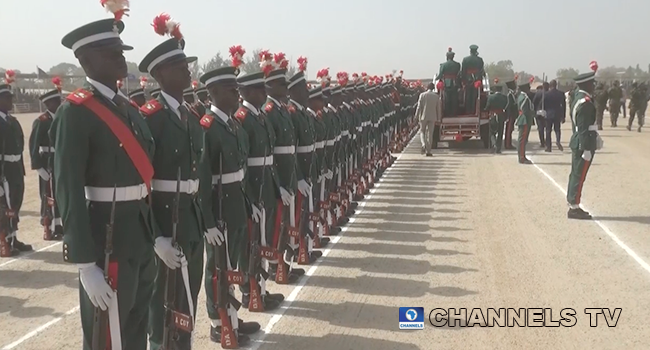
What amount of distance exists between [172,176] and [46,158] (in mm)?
5448

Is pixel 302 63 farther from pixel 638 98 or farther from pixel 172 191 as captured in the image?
pixel 638 98

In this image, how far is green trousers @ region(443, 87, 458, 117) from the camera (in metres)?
20.8

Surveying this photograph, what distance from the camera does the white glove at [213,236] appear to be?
4.93 meters

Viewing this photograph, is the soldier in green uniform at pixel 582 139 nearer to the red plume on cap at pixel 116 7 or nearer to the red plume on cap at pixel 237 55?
the red plume on cap at pixel 237 55

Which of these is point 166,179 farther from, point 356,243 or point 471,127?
point 471,127

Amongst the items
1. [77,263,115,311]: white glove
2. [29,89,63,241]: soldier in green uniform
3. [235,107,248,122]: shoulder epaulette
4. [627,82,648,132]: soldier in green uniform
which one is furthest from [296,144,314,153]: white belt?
[627,82,648,132]: soldier in green uniform

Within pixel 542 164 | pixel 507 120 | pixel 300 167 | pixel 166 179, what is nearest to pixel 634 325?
pixel 300 167

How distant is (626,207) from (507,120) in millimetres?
9692

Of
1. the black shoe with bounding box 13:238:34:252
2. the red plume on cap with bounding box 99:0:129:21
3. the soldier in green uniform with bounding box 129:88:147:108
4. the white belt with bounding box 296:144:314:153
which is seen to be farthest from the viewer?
the soldier in green uniform with bounding box 129:88:147:108

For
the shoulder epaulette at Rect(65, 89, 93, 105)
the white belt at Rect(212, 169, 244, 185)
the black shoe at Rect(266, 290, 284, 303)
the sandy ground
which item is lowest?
the sandy ground

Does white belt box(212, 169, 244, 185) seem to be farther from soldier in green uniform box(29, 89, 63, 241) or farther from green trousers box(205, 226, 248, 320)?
soldier in green uniform box(29, 89, 63, 241)

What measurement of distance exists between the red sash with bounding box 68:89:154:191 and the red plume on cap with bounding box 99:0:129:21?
56 centimetres

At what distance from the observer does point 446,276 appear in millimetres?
7230

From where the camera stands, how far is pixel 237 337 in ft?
17.1
